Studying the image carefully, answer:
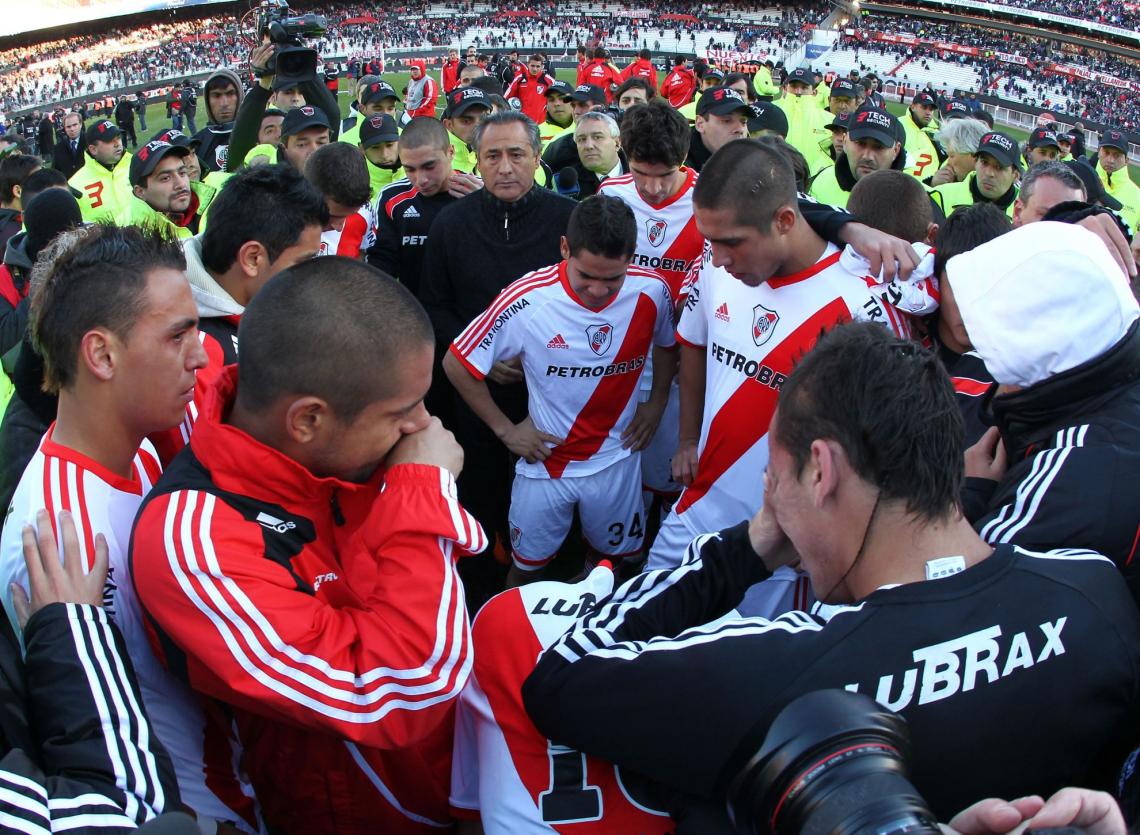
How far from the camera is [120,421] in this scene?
83.5 inches

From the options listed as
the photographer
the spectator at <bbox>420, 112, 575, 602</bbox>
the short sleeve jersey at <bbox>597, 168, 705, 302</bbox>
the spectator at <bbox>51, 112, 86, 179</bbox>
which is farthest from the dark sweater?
the spectator at <bbox>51, 112, 86, 179</bbox>

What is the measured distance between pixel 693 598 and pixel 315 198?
7.06 ft

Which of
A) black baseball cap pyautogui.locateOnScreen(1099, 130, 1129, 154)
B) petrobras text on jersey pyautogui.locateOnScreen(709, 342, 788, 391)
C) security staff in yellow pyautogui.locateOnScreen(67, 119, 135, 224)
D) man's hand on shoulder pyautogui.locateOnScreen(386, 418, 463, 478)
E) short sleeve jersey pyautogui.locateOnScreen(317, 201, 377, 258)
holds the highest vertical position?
man's hand on shoulder pyautogui.locateOnScreen(386, 418, 463, 478)

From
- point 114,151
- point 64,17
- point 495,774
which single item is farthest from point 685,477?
point 64,17

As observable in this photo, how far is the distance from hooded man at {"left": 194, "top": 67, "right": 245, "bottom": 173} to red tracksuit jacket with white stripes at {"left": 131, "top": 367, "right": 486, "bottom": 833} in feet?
25.7

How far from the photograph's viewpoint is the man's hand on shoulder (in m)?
1.94

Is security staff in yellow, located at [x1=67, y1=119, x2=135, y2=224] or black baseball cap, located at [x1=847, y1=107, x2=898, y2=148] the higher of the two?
black baseball cap, located at [x1=847, y1=107, x2=898, y2=148]

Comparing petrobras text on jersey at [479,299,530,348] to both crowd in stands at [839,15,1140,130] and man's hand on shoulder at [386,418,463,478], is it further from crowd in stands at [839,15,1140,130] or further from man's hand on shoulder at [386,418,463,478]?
crowd in stands at [839,15,1140,130]

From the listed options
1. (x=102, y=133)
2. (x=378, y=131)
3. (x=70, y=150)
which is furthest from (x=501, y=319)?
(x=70, y=150)

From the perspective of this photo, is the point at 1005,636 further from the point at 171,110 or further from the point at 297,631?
the point at 171,110

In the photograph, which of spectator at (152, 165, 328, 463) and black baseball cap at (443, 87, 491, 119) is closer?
spectator at (152, 165, 328, 463)

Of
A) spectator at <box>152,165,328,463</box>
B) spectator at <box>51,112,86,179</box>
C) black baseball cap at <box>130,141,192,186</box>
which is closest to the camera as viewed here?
spectator at <box>152,165,328,463</box>

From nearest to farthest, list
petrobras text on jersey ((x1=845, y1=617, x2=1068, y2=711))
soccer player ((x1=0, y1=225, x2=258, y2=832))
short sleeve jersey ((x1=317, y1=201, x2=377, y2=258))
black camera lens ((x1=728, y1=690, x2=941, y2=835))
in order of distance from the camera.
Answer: black camera lens ((x1=728, y1=690, x2=941, y2=835)) < petrobras text on jersey ((x1=845, y1=617, x2=1068, y2=711)) < soccer player ((x1=0, y1=225, x2=258, y2=832)) < short sleeve jersey ((x1=317, y1=201, x2=377, y2=258))

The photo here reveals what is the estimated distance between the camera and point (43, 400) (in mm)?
2518
